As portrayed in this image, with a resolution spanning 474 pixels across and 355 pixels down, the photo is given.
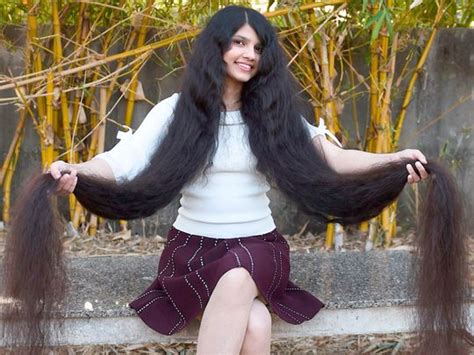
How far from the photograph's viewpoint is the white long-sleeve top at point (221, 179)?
260 centimetres

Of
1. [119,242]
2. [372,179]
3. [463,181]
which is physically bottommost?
[119,242]

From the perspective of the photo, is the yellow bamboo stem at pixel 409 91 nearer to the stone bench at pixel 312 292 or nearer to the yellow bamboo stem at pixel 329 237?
the yellow bamboo stem at pixel 329 237

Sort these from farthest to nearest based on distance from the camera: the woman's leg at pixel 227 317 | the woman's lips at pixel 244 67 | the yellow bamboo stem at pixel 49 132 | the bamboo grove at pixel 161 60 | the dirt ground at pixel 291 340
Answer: the yellow bamboo stem at pixel 49 132
the bamboo grove at pixel 161 60
the dirt ground at pixel 291 340
the woman's lips at pixel 244 67
the woman's leg at pixel 227 317

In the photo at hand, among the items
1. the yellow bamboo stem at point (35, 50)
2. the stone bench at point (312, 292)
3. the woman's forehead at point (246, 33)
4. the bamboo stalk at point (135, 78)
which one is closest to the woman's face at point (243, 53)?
the woman's forehead at point (246, 33)

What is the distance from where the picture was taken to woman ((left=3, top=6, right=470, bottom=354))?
2525 mm

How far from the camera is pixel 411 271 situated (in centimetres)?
261

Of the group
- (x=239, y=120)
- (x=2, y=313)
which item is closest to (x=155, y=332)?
(x=2, y=313)

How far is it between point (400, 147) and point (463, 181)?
12.5 inches

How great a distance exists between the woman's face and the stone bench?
69 centimetres

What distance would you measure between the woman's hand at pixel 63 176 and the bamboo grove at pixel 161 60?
94cm

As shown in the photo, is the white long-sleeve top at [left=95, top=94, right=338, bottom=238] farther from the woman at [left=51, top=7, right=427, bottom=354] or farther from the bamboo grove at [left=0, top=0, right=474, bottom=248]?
the bamboo grove at [left=0, top=0, right=474, bottom=248]

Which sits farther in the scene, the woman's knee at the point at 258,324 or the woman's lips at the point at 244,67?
the woman's lips at the point at 244,67

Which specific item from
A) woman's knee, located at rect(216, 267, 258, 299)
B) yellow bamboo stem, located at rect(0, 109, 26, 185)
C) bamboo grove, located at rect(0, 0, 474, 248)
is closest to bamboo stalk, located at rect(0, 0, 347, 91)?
bamboo grove, located at rect(0, 0, 474, 248)

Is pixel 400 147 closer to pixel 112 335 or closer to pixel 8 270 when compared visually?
pixel 112 335
